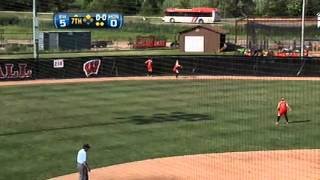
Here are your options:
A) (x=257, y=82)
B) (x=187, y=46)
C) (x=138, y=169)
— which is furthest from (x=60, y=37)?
(x=138, y=169)

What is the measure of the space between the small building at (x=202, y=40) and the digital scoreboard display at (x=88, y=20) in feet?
89.3

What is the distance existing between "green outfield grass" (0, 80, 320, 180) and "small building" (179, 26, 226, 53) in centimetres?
2849

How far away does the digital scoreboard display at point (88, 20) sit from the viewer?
40.6 meters

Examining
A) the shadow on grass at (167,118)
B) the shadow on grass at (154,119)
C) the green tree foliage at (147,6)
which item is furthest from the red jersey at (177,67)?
the green tree foliage at (147,6)

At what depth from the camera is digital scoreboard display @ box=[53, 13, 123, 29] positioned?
133 ft

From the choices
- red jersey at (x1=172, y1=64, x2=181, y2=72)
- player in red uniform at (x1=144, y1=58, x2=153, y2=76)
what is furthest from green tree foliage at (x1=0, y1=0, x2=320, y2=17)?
red jersey at (x1=172, y1=64, x2=181, y2=72)

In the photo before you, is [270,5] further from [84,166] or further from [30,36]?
[84,166]

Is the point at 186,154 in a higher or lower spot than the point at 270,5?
lower

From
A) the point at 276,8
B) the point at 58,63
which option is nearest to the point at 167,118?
the point at 58,63

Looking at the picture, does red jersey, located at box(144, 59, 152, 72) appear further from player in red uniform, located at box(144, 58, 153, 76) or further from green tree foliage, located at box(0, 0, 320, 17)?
green tree foliage, located at box(0, 0, 320, 17)

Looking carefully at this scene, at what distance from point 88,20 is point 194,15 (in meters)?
55.8

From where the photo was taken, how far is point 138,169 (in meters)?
18.3

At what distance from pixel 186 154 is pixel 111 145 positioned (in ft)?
9.15

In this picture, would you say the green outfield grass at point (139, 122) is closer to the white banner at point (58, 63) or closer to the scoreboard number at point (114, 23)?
the white banner at point (58, 63)
